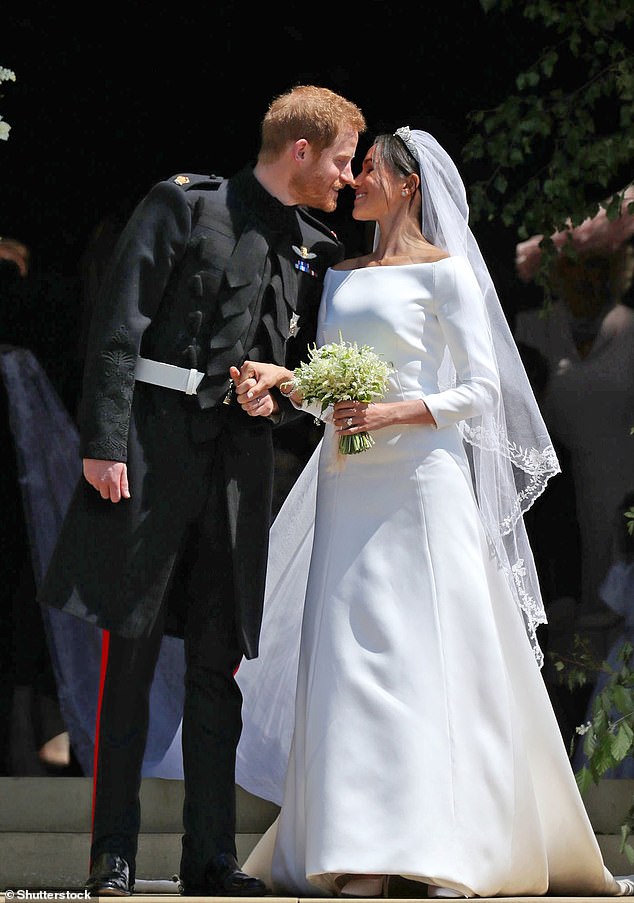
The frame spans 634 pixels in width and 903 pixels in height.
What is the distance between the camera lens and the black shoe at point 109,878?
10.7ft

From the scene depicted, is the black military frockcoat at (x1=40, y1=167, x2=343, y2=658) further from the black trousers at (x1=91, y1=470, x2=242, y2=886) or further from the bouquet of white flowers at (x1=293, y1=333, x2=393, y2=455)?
the bouquet of white flowers at (x1=293, y1=333, x2=393, y2=455)

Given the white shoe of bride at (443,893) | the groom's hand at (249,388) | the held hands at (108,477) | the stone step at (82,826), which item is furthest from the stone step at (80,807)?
the groom's hand at (249,388)

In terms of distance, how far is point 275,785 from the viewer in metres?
4.05

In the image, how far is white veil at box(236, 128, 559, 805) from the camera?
149 inches

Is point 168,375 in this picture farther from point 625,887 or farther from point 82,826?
point 82,826

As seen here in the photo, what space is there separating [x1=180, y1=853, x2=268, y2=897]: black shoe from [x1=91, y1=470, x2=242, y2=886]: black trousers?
24 mm

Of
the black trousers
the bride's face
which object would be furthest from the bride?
the black trousers

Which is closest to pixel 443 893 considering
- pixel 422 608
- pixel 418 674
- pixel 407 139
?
pixel 418 674

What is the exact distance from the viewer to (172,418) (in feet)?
11.5

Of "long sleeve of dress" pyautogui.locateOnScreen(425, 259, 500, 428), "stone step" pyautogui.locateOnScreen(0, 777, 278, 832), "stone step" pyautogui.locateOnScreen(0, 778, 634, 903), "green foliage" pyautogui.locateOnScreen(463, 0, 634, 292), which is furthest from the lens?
"green foliage" pyautogui.locateOnScreen(463, 0, 634, 292)

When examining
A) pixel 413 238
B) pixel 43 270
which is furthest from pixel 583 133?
pixel 43 270

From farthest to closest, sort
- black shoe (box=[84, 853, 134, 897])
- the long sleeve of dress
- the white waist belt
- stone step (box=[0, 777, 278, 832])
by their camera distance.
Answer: stone step (box=[0, 777, 278, 832]) → the long sleeve of dress → the white waist belt → black shoe (box=[84, 853, 134, 897])

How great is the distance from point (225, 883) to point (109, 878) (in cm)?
28

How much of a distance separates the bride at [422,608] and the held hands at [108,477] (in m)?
0.37
